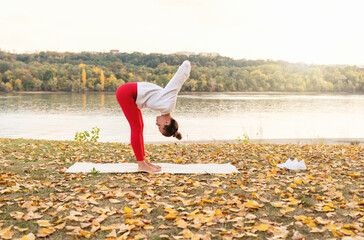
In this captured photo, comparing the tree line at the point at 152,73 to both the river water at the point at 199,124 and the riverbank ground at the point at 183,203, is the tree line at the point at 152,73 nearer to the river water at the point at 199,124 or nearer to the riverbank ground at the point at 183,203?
the river water at the point at 199,124

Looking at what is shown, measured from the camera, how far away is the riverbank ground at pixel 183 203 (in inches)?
127

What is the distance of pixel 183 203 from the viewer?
3.96m

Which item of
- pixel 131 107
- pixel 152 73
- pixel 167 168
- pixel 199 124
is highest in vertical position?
pixel 152 73

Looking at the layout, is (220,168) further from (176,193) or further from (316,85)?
(316,85)

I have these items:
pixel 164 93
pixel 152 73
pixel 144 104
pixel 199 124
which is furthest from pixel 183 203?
pixel 152 73

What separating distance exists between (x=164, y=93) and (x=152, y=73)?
68.7m

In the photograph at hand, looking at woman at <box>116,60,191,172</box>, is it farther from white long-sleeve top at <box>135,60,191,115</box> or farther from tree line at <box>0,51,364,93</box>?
tree line at <box>0,51,364,93</box>

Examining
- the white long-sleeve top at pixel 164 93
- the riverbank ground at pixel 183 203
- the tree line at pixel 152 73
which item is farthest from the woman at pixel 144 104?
the tree line at pixel 152 73

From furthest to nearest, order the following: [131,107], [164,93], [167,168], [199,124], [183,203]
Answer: [199,124], [167,168], [131,107], [164,93], [183,203]

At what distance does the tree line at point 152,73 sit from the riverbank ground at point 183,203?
63.2 meters

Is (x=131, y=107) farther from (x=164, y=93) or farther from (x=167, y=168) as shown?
(x=167, y=168)

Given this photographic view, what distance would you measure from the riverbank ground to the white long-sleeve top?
3.76ft

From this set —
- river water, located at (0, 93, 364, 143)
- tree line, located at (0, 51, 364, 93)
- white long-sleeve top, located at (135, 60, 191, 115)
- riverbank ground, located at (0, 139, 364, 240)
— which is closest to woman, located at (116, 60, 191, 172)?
white long-sleeve top, located at (135, 60, 191, 115)

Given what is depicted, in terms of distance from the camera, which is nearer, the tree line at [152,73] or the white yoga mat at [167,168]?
the white yoga mat at [167,168]
